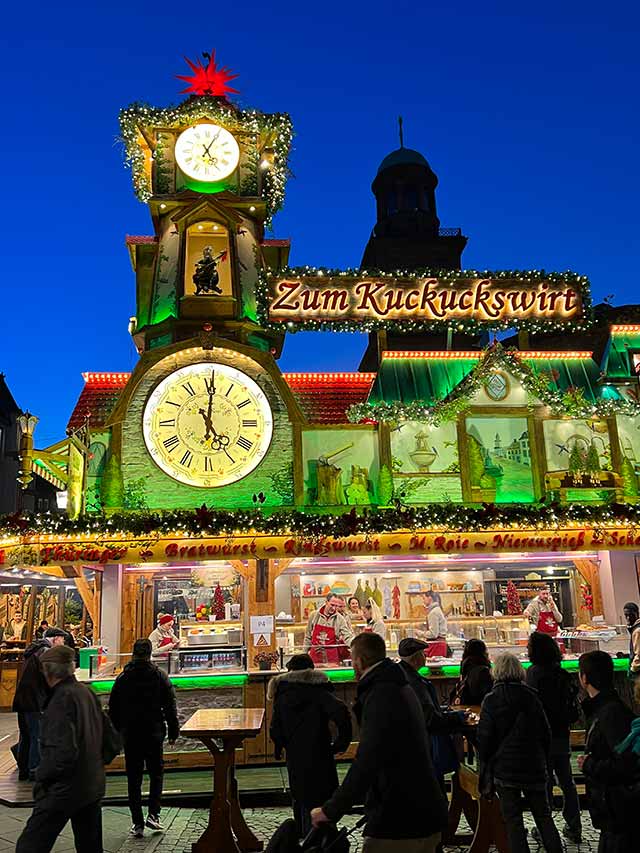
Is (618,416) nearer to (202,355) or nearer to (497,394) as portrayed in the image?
(497,394)

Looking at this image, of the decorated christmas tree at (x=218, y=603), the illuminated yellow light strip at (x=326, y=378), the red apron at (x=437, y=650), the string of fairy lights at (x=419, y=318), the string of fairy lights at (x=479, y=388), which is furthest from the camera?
the illuminated yellow light strip at (x=326, y=378)

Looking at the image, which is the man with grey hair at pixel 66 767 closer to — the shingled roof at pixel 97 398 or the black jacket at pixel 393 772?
the black jacket at pixel 393 772

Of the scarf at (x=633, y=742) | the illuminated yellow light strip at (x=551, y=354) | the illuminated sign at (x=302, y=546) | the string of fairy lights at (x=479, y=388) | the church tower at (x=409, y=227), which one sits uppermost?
the church tower at (x=409, y=227)

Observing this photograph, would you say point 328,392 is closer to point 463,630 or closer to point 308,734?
point 463,630

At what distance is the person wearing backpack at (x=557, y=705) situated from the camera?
7504 mm

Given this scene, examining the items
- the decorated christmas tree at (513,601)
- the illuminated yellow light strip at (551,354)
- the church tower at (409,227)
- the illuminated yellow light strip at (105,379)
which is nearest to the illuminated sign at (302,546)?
the decorated christmas tree at (513,601)

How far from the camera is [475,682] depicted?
8.18 metres

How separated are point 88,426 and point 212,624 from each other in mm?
4442

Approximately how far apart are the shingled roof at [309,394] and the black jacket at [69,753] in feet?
32.6

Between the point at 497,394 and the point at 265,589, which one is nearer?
the point at 265,589

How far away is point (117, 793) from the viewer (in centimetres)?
→ 997

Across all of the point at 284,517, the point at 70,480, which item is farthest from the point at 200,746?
the point at 70,480

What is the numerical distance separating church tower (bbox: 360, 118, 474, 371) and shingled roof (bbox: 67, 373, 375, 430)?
20.7 m

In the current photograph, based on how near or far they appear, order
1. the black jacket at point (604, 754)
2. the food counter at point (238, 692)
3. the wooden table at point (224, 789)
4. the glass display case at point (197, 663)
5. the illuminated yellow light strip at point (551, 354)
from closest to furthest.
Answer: the black jacket at point (604, 754)
the wooden table at point (224, 789)
the food counter at point (238, 692)
the glass display case at point (197, 663)
the illuminated yellow light strip at point (551, 354)
